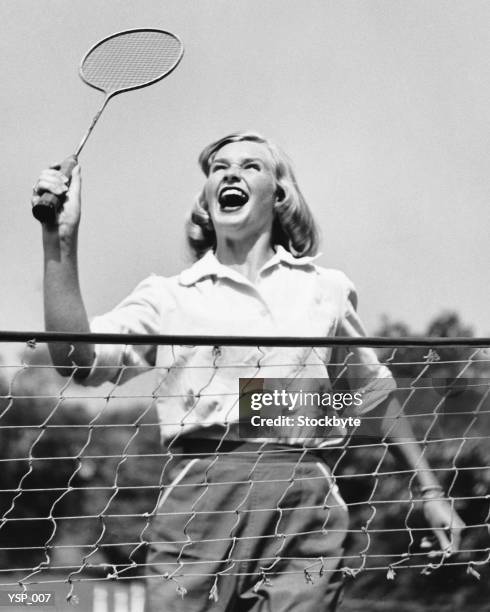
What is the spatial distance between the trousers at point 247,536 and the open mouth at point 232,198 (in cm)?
54

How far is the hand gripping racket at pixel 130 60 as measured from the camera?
108 inches

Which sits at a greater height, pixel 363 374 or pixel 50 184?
pixel 50 184

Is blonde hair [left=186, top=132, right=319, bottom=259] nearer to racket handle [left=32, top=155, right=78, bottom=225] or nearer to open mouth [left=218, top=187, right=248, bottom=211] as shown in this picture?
open mouth [left=218, top=187, right=248, bottom=211]

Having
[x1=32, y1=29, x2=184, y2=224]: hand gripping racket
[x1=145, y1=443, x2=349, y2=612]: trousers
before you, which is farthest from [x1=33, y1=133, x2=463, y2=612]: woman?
[x1=32, y1=29, x2=184, y2=224]: hand gripping racket

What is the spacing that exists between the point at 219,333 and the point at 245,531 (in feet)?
1.27

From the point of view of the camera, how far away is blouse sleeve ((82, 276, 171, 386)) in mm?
2146

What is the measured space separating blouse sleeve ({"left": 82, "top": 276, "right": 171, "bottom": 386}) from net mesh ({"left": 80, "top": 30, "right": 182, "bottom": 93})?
0.69m

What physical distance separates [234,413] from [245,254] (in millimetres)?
404

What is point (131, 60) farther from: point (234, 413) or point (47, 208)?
point (234, 413)

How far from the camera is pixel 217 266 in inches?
90.6

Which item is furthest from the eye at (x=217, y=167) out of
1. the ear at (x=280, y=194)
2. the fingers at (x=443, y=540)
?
the fingers at (x=443, y=540)

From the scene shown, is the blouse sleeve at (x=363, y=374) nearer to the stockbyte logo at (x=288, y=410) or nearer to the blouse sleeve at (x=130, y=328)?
the stockbyte logo at (x=288, y=410)

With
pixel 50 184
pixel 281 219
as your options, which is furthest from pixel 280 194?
pixel 50 184

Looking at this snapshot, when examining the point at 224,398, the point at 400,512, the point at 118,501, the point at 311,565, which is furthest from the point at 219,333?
the point at 118,501
